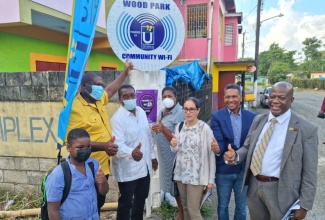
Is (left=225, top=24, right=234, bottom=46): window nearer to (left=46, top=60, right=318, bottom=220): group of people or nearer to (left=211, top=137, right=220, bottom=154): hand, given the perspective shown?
(left=46, top=60, right=318, bottom=220): group of people

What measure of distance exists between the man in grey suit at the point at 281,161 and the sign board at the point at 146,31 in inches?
57.3

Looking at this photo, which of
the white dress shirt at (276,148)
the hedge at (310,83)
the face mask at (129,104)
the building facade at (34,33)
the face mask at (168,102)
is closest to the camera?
the white dress shirt at (276,148)

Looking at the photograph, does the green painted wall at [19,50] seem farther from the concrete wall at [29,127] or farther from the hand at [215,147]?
the hand at [215,147]

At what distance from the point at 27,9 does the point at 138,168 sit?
13.3 feet

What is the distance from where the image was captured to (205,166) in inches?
104

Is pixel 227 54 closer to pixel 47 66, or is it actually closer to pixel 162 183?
pixel 47 66

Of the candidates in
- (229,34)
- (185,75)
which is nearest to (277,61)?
(229,34)

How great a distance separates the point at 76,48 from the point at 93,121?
2.30 ft

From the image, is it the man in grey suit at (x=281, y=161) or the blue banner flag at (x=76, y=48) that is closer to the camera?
the man in grey suit at (x=281, y=161)

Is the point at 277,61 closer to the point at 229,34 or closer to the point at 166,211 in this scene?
the point at 229,34

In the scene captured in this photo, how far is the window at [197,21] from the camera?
12172 mm

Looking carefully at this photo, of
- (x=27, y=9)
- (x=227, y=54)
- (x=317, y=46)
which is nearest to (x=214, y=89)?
(x=227, y=54)

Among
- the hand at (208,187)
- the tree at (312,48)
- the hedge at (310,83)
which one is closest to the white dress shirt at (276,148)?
the hand at (208,187)

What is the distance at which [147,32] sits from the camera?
2951 millimetres
